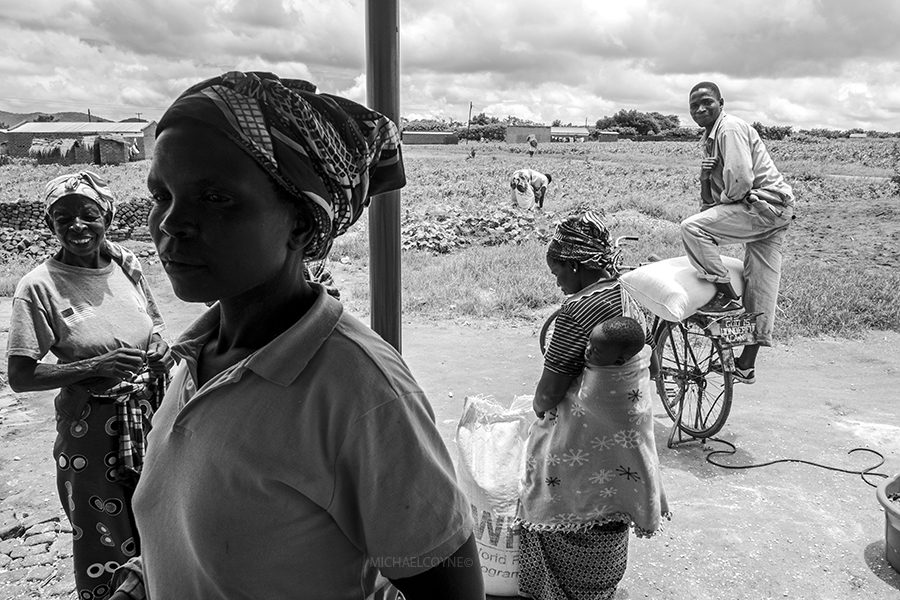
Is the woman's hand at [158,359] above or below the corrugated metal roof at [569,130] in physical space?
below

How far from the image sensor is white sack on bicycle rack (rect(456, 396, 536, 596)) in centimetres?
275

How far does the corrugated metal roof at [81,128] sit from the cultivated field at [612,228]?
1515cm

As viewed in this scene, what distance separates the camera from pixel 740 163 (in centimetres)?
444

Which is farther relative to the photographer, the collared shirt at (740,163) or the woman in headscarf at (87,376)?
the collared shirt at (740,163)

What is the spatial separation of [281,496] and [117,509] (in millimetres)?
1895

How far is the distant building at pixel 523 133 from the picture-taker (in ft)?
192

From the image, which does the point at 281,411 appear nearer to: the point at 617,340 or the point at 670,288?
the point at 617,340

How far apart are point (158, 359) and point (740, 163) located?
3.68 meters

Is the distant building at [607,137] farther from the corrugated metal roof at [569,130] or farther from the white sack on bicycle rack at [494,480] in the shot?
the white sack on bicycle rack at [494,480]

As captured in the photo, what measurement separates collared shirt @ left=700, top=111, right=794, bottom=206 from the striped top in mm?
2380

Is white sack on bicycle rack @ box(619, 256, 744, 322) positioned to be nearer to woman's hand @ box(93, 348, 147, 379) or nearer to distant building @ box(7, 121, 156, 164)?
woman's hand @ box(93, 348, 147, 379)

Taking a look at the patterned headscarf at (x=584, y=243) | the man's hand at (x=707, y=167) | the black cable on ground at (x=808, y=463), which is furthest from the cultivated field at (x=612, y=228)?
the patterned headscarf at (x=584, y=243)

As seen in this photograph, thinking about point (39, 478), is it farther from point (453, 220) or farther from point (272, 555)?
point (453, 220)

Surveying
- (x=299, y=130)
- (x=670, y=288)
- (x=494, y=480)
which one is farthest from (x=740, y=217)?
(x=299, y=130)
